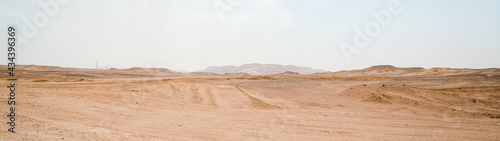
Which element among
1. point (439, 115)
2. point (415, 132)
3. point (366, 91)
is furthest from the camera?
point (366, 91)

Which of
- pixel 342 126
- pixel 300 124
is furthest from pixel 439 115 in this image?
pixel 300 124

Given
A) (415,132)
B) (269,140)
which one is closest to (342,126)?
(415,132)

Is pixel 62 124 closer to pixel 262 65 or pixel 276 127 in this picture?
pixel 276 127

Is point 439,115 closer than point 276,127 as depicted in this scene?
No

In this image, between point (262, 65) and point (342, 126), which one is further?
point (262, 65)

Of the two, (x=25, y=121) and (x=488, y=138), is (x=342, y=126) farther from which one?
(x=25, y=121)

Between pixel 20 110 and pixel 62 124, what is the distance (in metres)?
2.19

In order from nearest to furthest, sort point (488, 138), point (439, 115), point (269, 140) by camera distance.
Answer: point (269, 140), point (488, 138), point (439, 115)

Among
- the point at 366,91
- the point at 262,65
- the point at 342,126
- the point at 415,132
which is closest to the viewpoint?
the point at 415,132

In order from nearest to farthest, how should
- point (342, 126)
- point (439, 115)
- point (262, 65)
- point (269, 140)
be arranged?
point (269, 140) → point (342, 126) → point (439, 115) → point (262, 65)

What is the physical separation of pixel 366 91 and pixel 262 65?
170581 mm

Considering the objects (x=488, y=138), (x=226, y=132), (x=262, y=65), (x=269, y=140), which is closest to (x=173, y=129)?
(x=226, y=132)

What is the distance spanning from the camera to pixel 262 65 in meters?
184

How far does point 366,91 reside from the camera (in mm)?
13852
